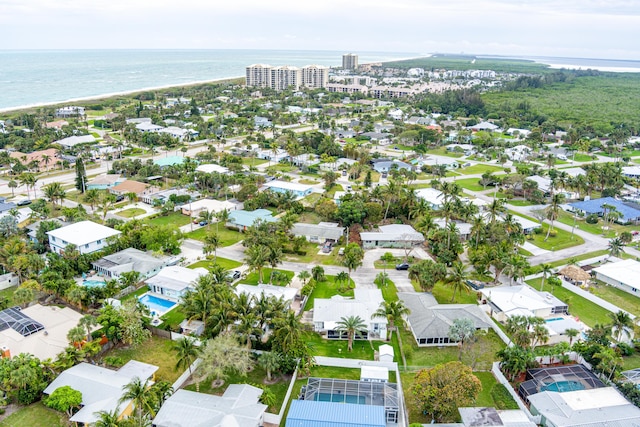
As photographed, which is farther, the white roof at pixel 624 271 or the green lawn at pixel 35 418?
the white roof at pixel 624 271

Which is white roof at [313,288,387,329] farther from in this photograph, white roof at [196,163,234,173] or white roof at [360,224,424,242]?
white roof at [196,163,234,173]

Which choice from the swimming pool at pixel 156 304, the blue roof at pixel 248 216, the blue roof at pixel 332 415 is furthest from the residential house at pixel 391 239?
the blue roof at pixel 332 415

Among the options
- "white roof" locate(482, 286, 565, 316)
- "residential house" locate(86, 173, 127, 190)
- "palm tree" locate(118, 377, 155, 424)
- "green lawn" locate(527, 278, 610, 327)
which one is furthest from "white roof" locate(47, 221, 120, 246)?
"green lawn" locate(527, 278, 610, 327)

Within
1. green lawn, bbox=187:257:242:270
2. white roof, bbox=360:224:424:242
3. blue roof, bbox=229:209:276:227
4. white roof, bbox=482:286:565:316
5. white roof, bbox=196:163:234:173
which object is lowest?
green lawn, bbox=187:257:242:270

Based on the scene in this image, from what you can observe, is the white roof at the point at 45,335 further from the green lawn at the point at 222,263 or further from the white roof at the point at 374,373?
the white roof at the point at 374,373

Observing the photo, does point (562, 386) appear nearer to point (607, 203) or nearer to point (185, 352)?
point (185, 352)

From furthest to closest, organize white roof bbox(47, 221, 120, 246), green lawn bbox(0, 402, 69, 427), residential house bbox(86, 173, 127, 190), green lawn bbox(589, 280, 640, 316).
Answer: residential house bbox(86, 173, 127, 190) < white roof bbox(47, 221, 120, 246) < green lawn bbox(589, 280, 640, 316) < green lawn bbox(0, 402, 69, 427)
